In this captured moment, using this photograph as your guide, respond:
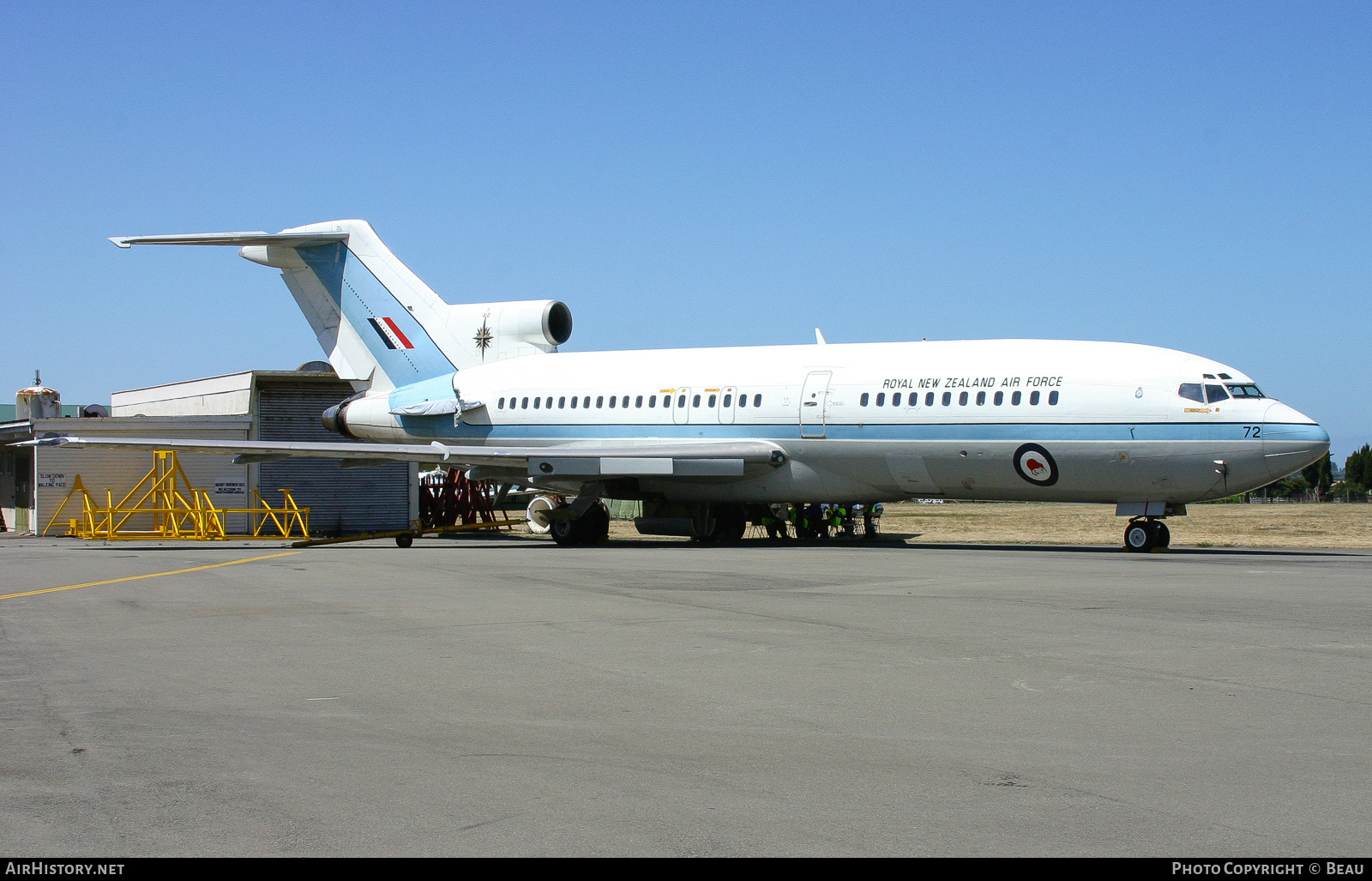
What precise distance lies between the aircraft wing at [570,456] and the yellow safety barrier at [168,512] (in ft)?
24.9

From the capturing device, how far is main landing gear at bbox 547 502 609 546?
87.5 ft

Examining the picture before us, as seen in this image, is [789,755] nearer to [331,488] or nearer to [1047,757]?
[1047,757]

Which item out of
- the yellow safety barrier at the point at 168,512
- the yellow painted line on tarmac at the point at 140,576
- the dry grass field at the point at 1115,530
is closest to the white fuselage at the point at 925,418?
the dry grass field at the point at 1115,530

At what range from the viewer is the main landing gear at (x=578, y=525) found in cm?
2666

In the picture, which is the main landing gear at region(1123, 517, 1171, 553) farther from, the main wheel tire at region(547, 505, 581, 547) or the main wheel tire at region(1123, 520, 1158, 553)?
the main wheel tire at region(547, 505, 581, 547)

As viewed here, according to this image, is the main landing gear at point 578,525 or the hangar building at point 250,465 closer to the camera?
the main landing gear at point 578,525

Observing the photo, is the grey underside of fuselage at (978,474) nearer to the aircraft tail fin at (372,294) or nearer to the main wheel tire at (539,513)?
the aircraft tail fin at (372,294)

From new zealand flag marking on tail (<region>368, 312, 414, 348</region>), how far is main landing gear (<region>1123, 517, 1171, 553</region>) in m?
17.8

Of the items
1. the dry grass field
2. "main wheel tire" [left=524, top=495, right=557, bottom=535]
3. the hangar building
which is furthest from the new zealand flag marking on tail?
the dry grass field

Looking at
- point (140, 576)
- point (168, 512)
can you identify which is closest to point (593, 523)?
point (140, 576)

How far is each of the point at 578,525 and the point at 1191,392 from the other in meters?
12.8

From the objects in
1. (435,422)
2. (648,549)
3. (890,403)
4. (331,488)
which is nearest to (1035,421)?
(890,403)

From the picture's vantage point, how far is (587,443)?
27516mm

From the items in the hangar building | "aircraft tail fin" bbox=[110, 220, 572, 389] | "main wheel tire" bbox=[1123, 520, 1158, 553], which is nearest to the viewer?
"main wheel tire" bbox=[1123, 520, 1158, 553]
